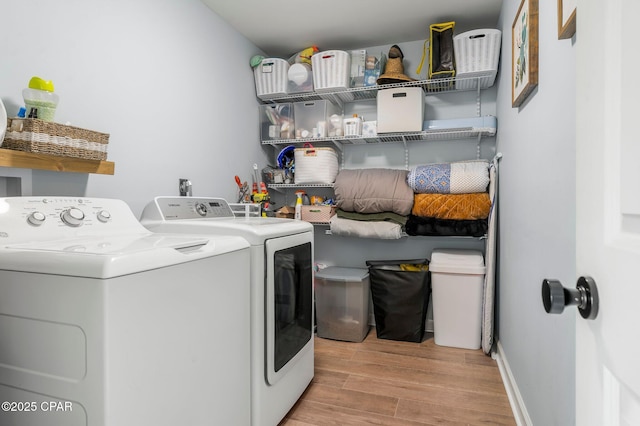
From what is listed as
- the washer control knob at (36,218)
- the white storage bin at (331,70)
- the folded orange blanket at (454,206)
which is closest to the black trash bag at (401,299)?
the folded orange blanket at (454,206)

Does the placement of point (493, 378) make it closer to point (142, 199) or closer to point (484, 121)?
point (484, 121)

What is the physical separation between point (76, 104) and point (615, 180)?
73.6 inches

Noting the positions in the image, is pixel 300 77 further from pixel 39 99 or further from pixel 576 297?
pixel 576 297

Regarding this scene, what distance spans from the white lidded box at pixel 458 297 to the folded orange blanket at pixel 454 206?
12.2 inches

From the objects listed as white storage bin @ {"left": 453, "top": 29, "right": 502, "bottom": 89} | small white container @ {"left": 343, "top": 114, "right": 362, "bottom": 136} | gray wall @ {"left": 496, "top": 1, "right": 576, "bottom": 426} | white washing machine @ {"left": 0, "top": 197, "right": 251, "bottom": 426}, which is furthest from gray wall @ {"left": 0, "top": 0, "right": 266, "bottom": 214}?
gray wall @ {"left": 496, "top": 1, "right": 576, "bottom": 426}

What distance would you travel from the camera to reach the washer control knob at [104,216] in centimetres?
144

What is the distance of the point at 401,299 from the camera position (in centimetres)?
269

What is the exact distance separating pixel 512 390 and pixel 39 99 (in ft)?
8.10

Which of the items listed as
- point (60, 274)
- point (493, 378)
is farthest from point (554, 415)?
point (60, 274)

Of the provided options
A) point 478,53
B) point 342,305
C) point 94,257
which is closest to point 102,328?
point 94,257

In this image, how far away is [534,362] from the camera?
4.93 ft

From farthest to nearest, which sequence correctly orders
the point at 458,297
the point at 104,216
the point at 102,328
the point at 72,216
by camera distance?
the point at 458,297 < the point at 104,216 < the point at 72,216 < the point at 102,328
